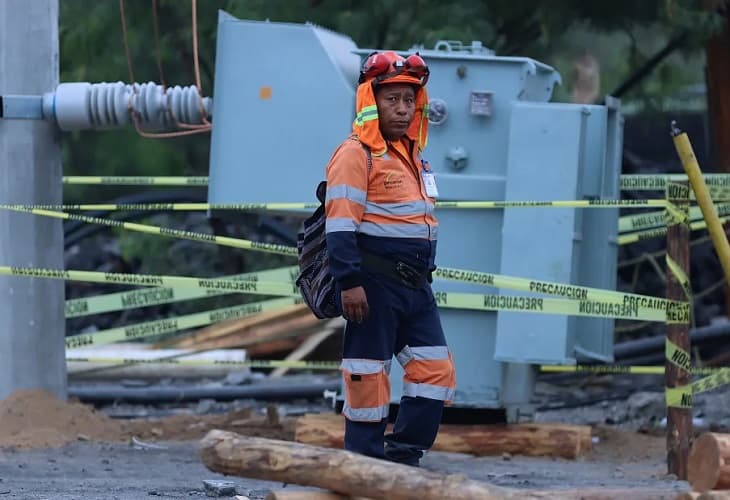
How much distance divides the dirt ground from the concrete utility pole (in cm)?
22

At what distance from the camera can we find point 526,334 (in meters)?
7.69

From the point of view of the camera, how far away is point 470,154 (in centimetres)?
779

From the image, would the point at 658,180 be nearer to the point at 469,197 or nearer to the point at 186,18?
the point at 469,197

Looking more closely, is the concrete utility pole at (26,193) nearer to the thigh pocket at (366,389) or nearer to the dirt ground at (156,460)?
the dirt ground at (156,460)

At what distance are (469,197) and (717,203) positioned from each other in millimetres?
1546

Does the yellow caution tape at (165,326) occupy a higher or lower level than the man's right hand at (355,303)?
Answer: lower

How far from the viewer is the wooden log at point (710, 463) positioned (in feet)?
15.4

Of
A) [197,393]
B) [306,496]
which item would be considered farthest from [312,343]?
[306,496]

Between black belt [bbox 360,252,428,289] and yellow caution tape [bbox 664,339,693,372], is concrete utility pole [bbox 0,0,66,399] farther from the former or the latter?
yellow caution tape [bbox 664,339,693,372]

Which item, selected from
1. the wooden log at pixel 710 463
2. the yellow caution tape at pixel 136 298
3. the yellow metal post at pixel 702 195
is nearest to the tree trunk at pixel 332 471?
the wooden log at pixel 710 463

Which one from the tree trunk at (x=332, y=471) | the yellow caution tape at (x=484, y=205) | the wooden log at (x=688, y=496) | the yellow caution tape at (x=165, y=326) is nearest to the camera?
the tree trunk at (x=332, y=471)

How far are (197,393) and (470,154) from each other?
3.30 metres

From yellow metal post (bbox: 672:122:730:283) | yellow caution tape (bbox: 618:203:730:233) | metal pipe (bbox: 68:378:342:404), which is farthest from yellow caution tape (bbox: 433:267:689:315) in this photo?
metal pipe (bbox: 68:378:342:404)

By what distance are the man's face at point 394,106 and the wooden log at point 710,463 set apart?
178cm
